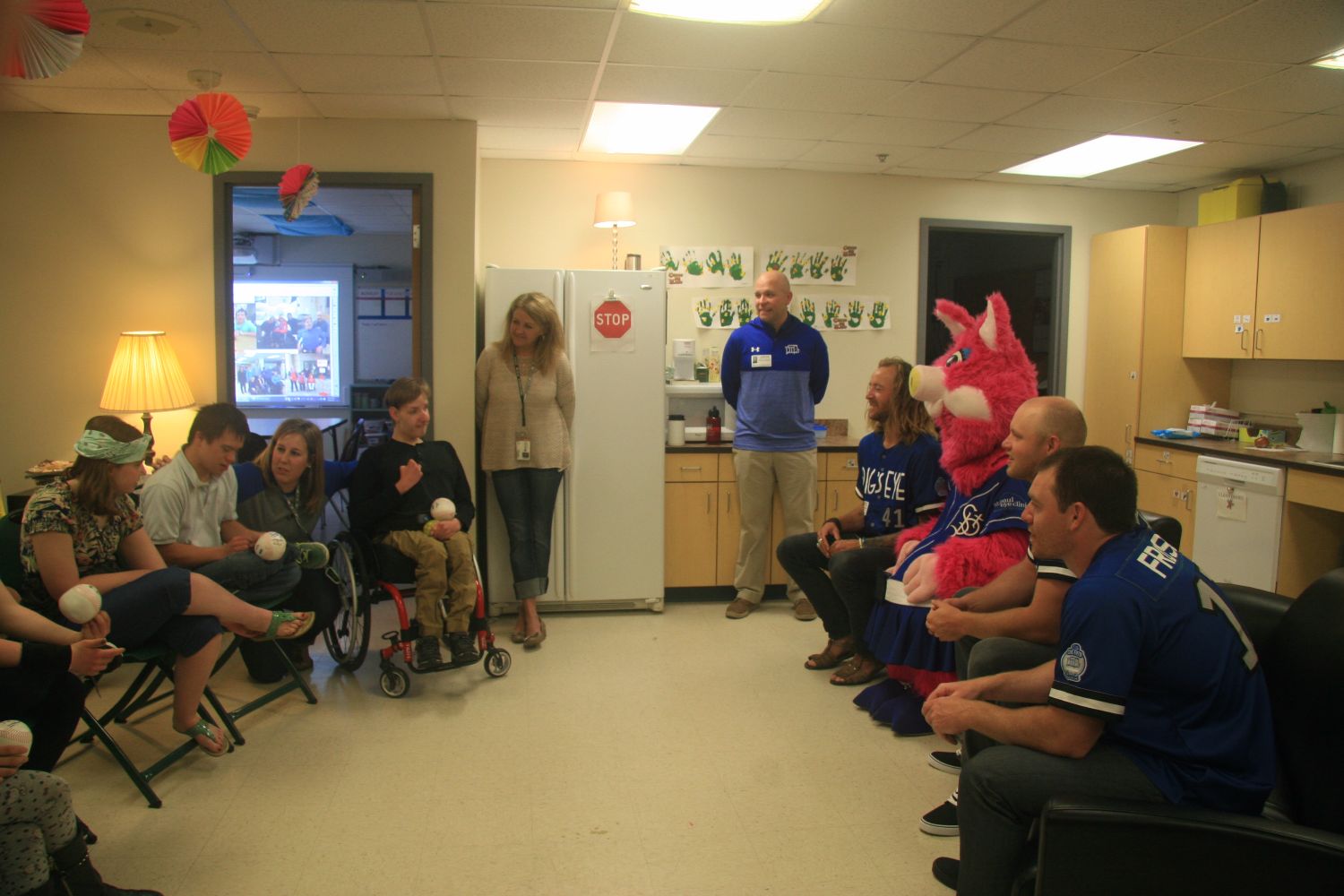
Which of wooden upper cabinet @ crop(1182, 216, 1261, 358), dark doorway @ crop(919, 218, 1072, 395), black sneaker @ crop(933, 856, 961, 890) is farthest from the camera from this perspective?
dark doorway @ crop(919, 218, 1072, 395)

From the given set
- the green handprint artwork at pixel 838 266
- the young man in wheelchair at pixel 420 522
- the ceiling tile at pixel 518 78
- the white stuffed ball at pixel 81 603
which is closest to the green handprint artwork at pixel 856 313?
the green handprint artwork at pixel 838 266

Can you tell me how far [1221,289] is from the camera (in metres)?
5.43

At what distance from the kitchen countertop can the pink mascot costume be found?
92.1 inches

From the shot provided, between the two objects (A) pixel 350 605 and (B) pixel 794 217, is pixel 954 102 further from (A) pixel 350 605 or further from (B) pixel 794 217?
(A) pixel 350 605

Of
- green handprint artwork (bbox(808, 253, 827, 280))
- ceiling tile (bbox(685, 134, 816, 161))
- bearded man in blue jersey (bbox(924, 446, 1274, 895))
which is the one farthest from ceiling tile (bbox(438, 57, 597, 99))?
bearded man in blue jersey (bbox(924, 446, 1274, 895))

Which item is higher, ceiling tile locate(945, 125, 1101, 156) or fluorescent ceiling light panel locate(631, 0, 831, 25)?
ceiling tile locate(945, 125, 1101, 156)

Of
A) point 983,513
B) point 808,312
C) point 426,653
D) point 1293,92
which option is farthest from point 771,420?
point 1293,92

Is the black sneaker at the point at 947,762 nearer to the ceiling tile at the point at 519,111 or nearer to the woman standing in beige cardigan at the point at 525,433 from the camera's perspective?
the woman standing in beige cardigan at the point at 525,433

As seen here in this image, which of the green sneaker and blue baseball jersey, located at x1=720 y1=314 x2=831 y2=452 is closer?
the green sneaker

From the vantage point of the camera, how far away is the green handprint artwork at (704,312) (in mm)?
5504

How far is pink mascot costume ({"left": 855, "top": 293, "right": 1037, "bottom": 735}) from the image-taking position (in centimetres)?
289

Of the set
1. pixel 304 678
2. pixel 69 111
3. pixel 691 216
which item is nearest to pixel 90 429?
pixel 304 678

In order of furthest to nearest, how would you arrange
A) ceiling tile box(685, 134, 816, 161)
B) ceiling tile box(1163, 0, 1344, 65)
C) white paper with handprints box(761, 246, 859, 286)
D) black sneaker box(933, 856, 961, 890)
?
white paper with handprints box(761, 246, 859, 286), ceiling tile box(685, 134, 816, 161), ceiling tile box(1163, 0, 1344, 65), black sneaker box(933, 856, 961, 890)

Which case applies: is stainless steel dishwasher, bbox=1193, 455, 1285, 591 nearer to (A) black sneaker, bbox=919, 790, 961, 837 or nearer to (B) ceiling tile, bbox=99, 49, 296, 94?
(A) black sneaker, bbox=919, 790, 961, 837
